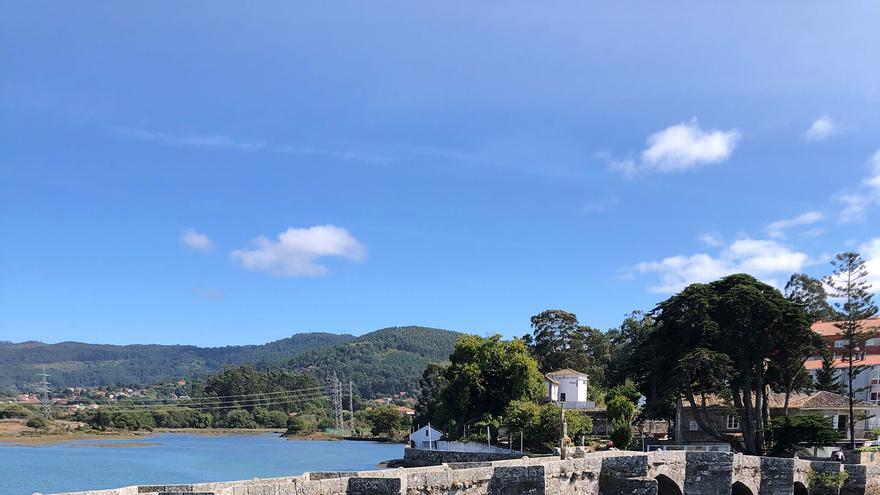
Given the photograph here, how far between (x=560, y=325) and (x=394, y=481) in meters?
66.0

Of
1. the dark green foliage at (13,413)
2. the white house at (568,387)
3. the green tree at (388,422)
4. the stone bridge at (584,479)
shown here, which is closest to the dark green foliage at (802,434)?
the stone bridge at (584,479)

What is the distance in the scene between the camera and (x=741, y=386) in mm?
38656

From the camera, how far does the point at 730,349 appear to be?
1468 inches

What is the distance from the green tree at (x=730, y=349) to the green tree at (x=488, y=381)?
9601 mm

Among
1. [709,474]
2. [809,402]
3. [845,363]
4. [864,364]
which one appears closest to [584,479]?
[709,474]

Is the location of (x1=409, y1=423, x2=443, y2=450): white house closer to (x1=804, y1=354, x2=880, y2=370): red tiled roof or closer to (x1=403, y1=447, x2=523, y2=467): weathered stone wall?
(x1=403, y1=447, x2=523, y2=467): weathered stone wall

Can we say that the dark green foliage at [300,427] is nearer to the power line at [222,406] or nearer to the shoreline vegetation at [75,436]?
the shoreline vegetation at [75,436]

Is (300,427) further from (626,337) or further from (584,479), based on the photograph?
(584,479)

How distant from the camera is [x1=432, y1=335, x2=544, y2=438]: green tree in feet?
156

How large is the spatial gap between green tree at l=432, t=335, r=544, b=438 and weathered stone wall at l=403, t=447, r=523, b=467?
2.45 meters

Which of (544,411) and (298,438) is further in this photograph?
(298,438)

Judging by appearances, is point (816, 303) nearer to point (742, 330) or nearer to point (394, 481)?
point (742, 330)

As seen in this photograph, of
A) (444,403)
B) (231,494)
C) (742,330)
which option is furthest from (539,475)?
(444,403)

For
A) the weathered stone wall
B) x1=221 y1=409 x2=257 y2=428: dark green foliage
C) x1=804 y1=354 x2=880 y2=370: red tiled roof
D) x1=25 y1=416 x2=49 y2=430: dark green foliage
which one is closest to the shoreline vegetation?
x1=25 y1=416 x2=49 y2=430: dark green foliage
